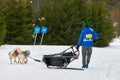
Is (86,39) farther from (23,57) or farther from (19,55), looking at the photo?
(19,55)

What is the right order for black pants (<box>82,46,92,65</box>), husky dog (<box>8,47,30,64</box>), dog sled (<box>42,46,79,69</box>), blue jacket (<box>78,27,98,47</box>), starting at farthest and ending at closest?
husky dog (<box>8,47,30,64</box>)
black pants (<box>82,46,92,65</box>)
blue jacket (<box>78,27,98,47</box>)
dog sled (<box>42,46,79,69</box>)

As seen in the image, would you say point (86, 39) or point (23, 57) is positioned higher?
point (86, 39)

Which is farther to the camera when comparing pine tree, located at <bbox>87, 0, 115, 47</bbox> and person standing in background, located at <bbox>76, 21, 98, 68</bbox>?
pine tree, located at <bbox>87, 0, 115, 47</bbox>

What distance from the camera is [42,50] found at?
2773 cm

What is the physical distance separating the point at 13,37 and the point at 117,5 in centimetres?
7509

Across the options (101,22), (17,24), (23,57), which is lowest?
(101,22)

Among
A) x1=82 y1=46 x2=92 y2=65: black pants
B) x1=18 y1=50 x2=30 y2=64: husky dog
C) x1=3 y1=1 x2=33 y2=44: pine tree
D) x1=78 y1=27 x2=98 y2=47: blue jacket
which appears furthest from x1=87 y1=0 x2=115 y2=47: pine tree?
x1=78 y1=27 x2=98 y2=47: blue jacket

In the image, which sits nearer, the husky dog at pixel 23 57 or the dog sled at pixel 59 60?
the dog sled at pixel 59 60

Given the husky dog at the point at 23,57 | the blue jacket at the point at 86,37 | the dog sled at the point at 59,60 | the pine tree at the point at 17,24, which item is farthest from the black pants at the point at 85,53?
the pine tree at the point at 17,24

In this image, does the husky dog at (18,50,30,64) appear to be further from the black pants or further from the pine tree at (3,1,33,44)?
the pine tree at (3,1,33,44)

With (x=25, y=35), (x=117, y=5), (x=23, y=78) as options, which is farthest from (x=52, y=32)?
(x=117, y=5)

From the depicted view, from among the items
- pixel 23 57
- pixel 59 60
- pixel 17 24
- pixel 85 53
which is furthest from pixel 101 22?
pixel 59 60

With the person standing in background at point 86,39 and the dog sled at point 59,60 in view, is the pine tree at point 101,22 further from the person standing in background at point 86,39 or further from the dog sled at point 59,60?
the dog sled at point 59,60

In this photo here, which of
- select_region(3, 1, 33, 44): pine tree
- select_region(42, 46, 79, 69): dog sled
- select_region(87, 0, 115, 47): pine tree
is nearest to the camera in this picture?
select_region(42, 46, 79, 69): dog sled
